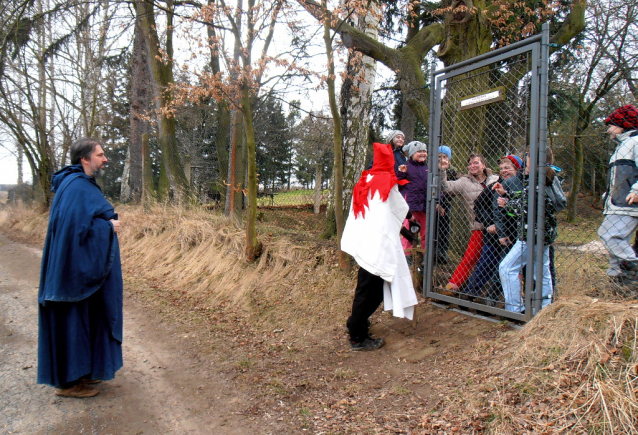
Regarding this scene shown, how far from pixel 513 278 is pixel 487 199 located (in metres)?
0.89

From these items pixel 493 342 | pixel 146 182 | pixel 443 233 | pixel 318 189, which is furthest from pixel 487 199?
pixel 146 182

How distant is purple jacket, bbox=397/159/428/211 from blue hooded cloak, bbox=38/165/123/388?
3316 mm

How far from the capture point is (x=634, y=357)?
2.72 meters

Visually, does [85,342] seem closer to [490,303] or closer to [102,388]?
[102,388]

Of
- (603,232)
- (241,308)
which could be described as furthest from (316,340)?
(603,232)

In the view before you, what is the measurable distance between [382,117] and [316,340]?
41.2ft

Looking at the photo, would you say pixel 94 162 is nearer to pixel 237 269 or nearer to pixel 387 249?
pixel 387 249

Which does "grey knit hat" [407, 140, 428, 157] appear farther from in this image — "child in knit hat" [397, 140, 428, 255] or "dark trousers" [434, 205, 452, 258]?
"dark trousers" [434, 205, 452, 258]

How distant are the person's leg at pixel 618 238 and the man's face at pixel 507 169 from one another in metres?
0.90

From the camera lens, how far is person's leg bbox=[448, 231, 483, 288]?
4980 millimetres

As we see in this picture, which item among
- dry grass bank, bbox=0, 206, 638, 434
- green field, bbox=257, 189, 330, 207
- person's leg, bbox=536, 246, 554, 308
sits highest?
green field, bbox=257, 189, 330, 207

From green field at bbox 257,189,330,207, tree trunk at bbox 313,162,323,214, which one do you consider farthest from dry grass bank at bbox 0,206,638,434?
tree trunk at bbox 313,162,323,214

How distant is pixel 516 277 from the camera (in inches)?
170

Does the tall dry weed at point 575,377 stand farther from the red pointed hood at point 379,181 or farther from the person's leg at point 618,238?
the red pointed hood at point 379,181
